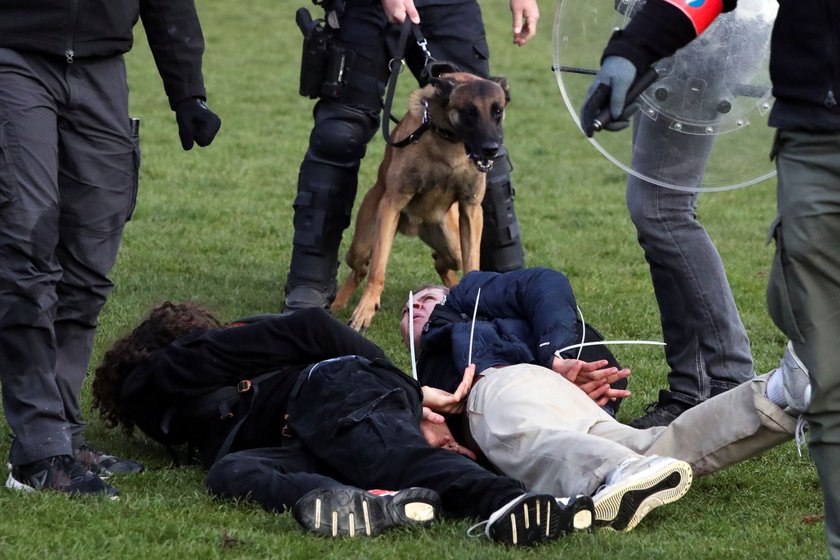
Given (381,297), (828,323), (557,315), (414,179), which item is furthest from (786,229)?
(381,297)

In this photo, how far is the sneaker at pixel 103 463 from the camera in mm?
4285

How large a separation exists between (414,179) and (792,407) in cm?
342

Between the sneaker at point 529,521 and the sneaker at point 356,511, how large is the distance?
0.22m

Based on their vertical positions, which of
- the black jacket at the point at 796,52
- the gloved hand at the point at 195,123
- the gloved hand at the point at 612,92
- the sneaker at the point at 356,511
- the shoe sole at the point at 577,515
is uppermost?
the black jacket at the point at 796,52

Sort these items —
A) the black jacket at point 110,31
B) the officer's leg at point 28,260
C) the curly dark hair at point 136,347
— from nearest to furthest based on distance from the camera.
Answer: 1. the officer's leg at point 28,260
2. the black jacket at point 110,31
3. the curly dark hair at point 136,347

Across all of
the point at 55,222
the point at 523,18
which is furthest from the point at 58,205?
the point at 523,18

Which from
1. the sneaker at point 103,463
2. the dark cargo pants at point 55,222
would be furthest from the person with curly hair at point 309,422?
the dark cargo pants at point 55,222

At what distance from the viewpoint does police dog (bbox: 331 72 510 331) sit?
6.56m

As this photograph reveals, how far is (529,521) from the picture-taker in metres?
3.41

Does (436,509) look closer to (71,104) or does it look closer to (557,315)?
(557,315)

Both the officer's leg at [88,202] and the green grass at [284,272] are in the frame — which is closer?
the green grass at [284,272]

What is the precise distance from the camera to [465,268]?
22.7 feet

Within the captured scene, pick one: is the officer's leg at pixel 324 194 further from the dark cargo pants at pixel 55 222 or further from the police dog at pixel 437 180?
the dark cargo pants at pixel 55 222

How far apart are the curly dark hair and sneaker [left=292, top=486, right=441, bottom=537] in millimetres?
1141
